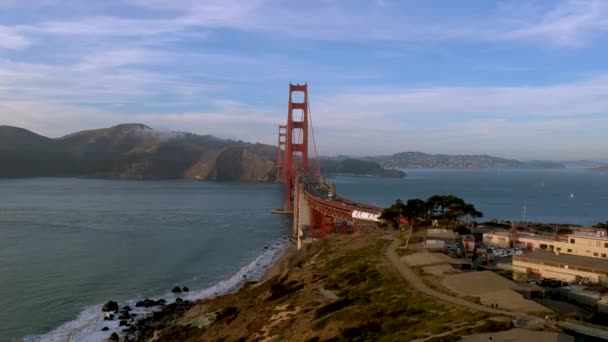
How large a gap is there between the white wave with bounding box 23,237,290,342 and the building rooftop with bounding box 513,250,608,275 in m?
15.2

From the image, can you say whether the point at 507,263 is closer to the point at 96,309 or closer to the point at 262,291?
the point at 262,291

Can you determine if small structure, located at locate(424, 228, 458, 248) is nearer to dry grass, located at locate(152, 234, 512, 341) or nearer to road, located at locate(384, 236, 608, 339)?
dry grass, located at locate(152, 234, 512, 341)

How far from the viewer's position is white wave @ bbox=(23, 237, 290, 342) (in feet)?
73.0

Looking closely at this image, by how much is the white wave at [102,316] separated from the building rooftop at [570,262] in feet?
50.0

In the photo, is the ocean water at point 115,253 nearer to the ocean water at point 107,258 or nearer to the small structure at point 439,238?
the ocean water at point 107,258

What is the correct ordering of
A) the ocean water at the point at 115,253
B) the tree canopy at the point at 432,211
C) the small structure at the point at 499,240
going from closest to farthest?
the ocean water at the point at 115,253 → the small structure at the point at 499,240 → the tree canopy at the point at 432,211

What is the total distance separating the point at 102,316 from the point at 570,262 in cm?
1904

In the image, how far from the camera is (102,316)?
24.7m

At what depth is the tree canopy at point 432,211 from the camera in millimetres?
33500

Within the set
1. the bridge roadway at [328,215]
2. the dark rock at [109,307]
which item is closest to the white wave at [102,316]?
the dark rock at [109,307]

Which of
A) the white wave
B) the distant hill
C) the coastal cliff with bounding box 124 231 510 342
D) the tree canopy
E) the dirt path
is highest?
the distant hill

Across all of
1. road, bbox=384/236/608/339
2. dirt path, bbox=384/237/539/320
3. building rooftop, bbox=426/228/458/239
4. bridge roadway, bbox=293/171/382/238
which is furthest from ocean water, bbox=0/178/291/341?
road, bbox=384/236/608/339

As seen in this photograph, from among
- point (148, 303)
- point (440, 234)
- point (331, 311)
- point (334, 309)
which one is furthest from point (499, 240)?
point (148, 303)

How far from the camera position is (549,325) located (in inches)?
486
